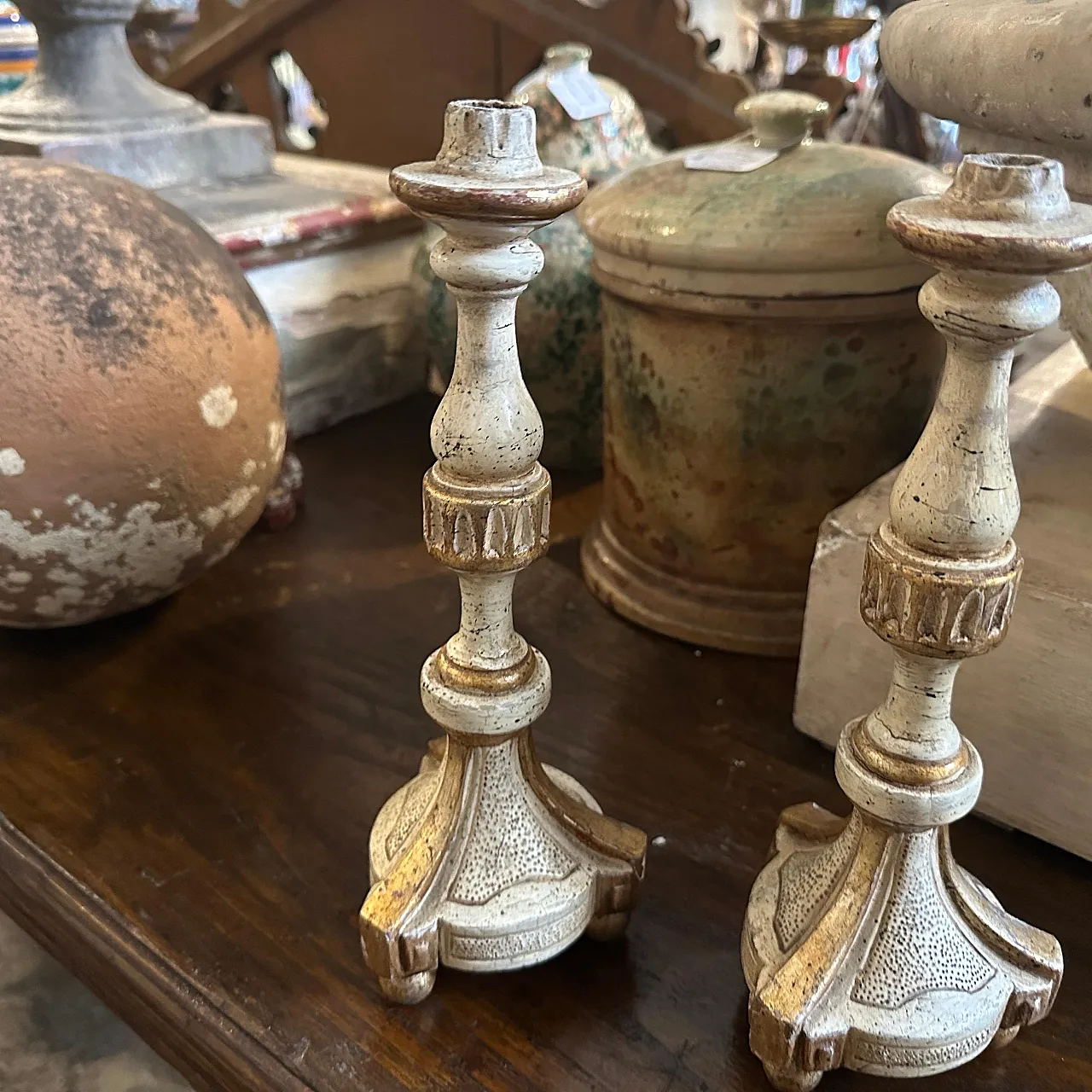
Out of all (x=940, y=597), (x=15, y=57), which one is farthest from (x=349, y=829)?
(x=15, y=57)

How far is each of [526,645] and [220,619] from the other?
0.38 metres

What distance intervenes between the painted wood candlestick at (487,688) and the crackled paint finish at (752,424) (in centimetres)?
25

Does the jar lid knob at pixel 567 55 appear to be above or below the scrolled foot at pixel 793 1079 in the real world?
above

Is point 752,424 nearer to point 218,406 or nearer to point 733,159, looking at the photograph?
point 733,159

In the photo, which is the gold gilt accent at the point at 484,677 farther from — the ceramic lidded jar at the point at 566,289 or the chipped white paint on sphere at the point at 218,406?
the ceramic lidded jar at the point at 566,289

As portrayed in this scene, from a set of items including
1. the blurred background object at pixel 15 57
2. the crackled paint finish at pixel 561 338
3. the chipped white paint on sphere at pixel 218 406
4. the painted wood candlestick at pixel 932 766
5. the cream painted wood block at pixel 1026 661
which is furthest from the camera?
the blurred background object at pixel 15 57

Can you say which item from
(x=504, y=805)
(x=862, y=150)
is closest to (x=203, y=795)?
(x=504, y=805)

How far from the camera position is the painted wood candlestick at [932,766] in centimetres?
33

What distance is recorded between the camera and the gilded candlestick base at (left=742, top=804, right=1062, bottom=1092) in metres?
0.43

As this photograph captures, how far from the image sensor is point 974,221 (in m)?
0.32

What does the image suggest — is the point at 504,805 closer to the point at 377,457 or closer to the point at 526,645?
the point at 526,645

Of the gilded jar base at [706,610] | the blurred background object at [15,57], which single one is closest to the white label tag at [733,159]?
the gilded jar base at [706,610]

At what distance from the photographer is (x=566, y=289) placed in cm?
88

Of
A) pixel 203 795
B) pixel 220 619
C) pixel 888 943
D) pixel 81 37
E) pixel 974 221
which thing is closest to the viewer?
pixel 974 221
